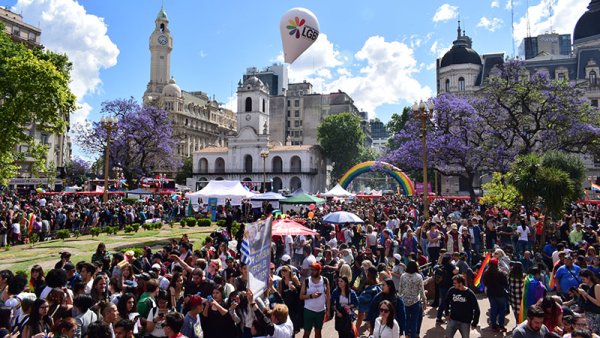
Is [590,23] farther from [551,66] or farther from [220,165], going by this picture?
[220,165]

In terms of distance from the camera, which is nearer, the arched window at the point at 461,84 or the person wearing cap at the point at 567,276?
the person wearing cap at the point at 567,276

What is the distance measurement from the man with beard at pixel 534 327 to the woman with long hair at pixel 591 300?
6.27 ft

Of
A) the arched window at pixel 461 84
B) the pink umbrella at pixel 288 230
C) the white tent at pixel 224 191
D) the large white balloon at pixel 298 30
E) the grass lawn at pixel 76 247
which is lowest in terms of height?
the grass lawn at pixel 76 247

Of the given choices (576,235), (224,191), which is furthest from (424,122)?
(224,191)

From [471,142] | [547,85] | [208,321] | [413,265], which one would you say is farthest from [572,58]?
[208,321]

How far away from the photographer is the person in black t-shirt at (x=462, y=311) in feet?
21.0

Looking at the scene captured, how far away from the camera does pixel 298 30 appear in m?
19.4

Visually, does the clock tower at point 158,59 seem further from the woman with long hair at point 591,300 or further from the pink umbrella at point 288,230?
the woman with long hair at point 591,300

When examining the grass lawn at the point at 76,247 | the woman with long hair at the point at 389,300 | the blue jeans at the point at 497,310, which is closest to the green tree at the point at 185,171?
the grass lawn at the point at 76,247

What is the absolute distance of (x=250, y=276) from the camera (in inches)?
223

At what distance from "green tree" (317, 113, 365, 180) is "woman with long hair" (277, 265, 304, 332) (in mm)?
56616

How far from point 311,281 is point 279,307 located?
1.54 m

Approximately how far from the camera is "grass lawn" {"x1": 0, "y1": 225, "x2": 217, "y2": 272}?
13398mm

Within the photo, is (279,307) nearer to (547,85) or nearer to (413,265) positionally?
(413,265)
